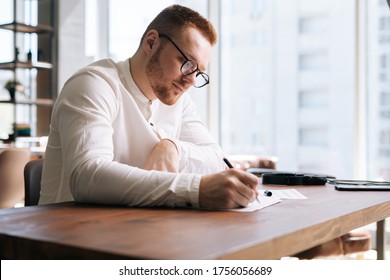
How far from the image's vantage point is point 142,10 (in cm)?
593

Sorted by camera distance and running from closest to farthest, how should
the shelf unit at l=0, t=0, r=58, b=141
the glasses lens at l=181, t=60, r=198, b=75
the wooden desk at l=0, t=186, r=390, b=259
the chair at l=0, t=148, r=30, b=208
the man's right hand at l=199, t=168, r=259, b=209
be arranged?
the wooden desk at l=0, t=186, r=390, b=259 → the man's right hand at l=199, t=168, r=259, b=209 → the glasses lens at l=181, t=60, r=198, b=75 → the chair at l=0, t=148, r=30, b=208 → the shelf unit at l=0, t=0, r=58, b=141

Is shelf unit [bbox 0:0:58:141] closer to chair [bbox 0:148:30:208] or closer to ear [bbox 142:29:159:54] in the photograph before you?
chair [bbox 0:148:30:208]

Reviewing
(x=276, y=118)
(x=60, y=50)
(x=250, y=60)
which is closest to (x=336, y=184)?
(x=276, y=118)

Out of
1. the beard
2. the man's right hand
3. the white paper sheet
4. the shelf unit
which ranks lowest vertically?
the white paper sheet

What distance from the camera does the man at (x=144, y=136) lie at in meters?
1.16

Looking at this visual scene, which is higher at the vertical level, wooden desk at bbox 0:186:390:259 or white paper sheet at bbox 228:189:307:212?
white paper sheet at bbox 228:189:307:212

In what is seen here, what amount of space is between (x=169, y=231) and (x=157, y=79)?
89cm

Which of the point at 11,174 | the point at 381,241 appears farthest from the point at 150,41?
the point at 11,174

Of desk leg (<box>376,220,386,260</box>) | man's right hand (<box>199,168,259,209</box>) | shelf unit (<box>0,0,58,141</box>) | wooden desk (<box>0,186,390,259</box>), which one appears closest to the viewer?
wooden desk (<box>0,186,390,259</box>)

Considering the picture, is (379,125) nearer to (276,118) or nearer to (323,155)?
(323,155)

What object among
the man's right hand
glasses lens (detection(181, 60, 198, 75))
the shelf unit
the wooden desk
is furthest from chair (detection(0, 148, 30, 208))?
the man's right hand

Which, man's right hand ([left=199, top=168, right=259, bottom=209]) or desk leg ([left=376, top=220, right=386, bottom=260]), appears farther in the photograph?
desk leg ([left=376, top=220, right=386, bottom=260])

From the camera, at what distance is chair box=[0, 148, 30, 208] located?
12.1 feet

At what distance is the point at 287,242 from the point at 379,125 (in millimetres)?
3768
